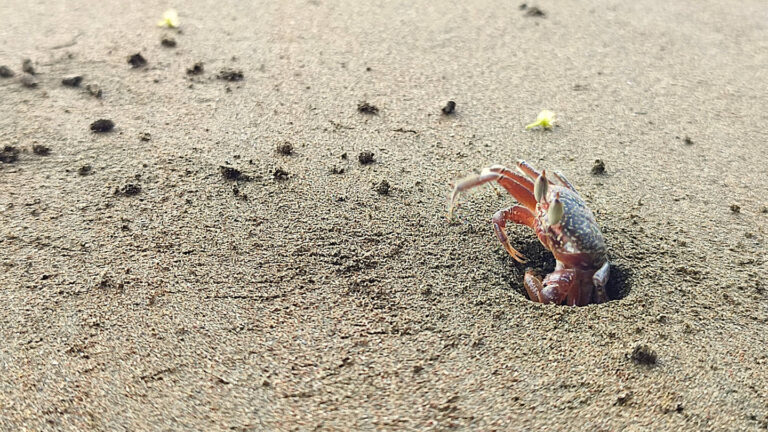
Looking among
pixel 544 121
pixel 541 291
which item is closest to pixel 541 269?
pixel 541 291

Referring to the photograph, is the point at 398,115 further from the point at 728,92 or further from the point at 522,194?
the point at 728,92

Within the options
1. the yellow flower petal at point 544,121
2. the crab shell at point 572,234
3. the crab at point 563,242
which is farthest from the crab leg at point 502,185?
the yellow flower petal at point 544,121

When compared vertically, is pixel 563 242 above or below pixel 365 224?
above

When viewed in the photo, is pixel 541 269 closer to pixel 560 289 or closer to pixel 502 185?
pixel 560 289

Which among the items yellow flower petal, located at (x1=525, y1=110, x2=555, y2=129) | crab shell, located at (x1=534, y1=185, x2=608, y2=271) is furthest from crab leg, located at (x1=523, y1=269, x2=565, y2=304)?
yellow flower petal, located at (x1=525, y1=110, x2=555, y2=129)

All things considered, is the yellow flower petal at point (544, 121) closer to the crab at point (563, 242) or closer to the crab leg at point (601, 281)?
the crab at point (563, 242)

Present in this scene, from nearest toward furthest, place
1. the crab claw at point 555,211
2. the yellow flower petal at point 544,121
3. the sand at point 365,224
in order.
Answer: the sand at point 365,224 → the crab claw at point 555,211 → the yellow flower petal at point 544,121

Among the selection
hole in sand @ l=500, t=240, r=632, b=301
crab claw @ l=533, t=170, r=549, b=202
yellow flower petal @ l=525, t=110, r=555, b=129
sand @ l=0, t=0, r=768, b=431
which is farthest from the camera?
yellow flower petal @ l=525, t=110, r=555, b=129

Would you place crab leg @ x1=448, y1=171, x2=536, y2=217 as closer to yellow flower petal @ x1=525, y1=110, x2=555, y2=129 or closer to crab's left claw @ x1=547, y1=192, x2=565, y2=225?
crab's left claw @ x1=547, y1=192, x2=565, y2=225
